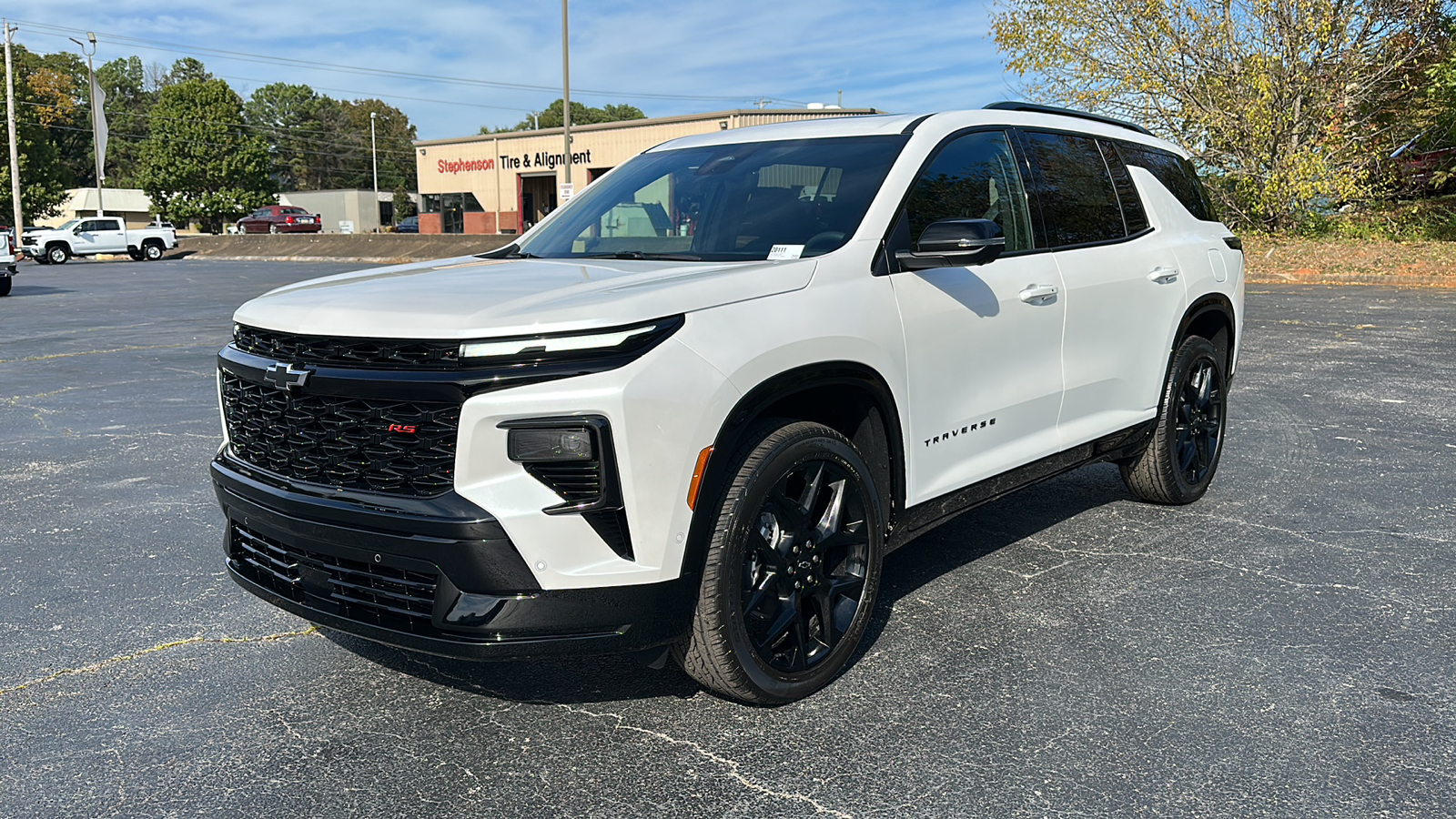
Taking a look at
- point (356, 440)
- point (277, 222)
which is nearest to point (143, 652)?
point (356, 440)

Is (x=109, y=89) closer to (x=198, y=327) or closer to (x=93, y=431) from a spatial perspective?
(x=198, y=327)

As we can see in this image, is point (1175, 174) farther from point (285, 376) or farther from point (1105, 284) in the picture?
point (285, 376)

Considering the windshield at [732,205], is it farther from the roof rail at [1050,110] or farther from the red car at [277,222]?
the red car at [277,222]

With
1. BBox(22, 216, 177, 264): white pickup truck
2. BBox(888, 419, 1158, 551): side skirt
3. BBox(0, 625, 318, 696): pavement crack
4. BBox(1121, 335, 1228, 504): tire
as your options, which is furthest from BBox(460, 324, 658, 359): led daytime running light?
BBox(22, 216, 177, 264): white pickup truck

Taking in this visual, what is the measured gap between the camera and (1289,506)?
5926 mm

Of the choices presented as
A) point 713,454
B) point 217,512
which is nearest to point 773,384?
point 713,454

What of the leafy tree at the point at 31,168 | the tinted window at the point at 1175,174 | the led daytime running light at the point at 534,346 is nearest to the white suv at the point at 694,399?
the led daytime running light at the point at 534,346

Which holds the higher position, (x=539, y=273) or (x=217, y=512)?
(x=539, y=273)

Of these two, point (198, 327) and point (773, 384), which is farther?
point (198, 327)

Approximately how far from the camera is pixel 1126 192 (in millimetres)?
5453

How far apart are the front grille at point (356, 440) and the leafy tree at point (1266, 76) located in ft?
78.5

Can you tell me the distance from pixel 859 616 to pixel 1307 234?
24828 mm

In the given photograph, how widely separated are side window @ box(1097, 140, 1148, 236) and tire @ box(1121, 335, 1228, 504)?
2.26 feet

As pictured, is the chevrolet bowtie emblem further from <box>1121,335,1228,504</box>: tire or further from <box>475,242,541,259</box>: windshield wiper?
<box>1121,335,1228,504</box>: tire
